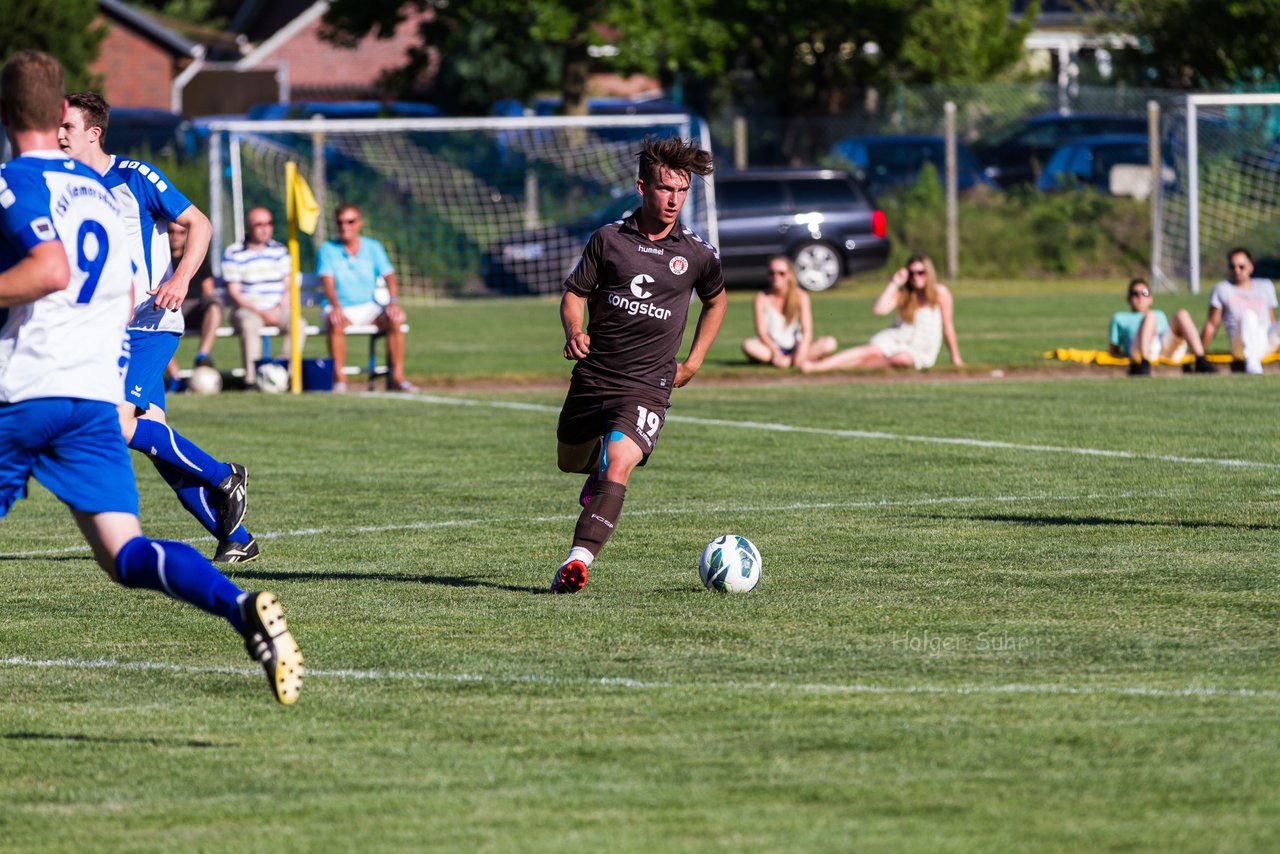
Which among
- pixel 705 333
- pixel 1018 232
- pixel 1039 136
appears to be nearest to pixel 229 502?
pixel 705 333

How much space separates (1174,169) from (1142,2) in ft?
34.6

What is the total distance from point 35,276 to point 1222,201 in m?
28.7

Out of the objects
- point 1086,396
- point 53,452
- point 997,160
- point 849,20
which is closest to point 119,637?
point 53,452

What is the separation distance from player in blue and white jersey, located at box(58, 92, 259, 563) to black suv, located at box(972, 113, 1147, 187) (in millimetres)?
27758

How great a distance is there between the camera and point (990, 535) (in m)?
9.78

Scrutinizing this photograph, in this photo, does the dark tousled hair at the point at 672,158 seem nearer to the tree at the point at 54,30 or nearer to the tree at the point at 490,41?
the tree at the point at 490,41

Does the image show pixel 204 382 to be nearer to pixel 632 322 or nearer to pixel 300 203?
pixel 300 203

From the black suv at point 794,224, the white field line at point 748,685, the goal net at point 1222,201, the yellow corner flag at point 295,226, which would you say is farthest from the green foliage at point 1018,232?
the white field line at point 748,685

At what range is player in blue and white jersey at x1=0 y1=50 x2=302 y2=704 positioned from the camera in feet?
18.9

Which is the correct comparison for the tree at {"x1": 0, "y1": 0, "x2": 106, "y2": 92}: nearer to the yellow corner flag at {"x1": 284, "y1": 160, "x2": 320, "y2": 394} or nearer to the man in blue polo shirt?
the man in blue polo shirt

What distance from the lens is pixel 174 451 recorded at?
9.27 metres

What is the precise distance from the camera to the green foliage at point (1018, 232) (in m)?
33.9

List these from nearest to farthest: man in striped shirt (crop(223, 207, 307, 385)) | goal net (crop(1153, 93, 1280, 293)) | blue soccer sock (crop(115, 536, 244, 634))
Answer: blue soccer sock (crop(115, 536, 244, 634))
man in striped shirt (crop(223, 207, 307, 385))
goal net (crop(1153, 93, 1280, 293))

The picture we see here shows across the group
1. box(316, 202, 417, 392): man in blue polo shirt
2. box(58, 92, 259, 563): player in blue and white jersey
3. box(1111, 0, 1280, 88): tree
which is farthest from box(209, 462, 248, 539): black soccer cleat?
box(1111, 0, 1280, 88): tree
